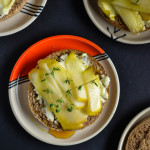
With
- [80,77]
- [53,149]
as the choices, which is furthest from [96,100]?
[53,149]

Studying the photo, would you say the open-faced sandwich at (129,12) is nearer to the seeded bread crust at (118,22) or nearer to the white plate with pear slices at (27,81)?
the seeded bread crust at (118,22)

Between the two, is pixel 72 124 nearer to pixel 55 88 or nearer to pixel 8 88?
pixel 55 88

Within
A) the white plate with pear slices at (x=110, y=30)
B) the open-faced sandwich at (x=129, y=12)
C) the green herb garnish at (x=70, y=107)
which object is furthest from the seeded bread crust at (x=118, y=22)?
the green herb garnish at (x=70, y=107)

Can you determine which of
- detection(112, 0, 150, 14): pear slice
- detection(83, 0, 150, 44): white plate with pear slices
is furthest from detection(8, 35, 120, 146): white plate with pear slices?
detection(112, 0, 150, 14): pear slice

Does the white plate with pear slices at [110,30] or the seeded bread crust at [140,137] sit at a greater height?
the white plate with pear slices at [110,30]

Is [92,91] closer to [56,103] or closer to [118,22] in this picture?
[56,103]
